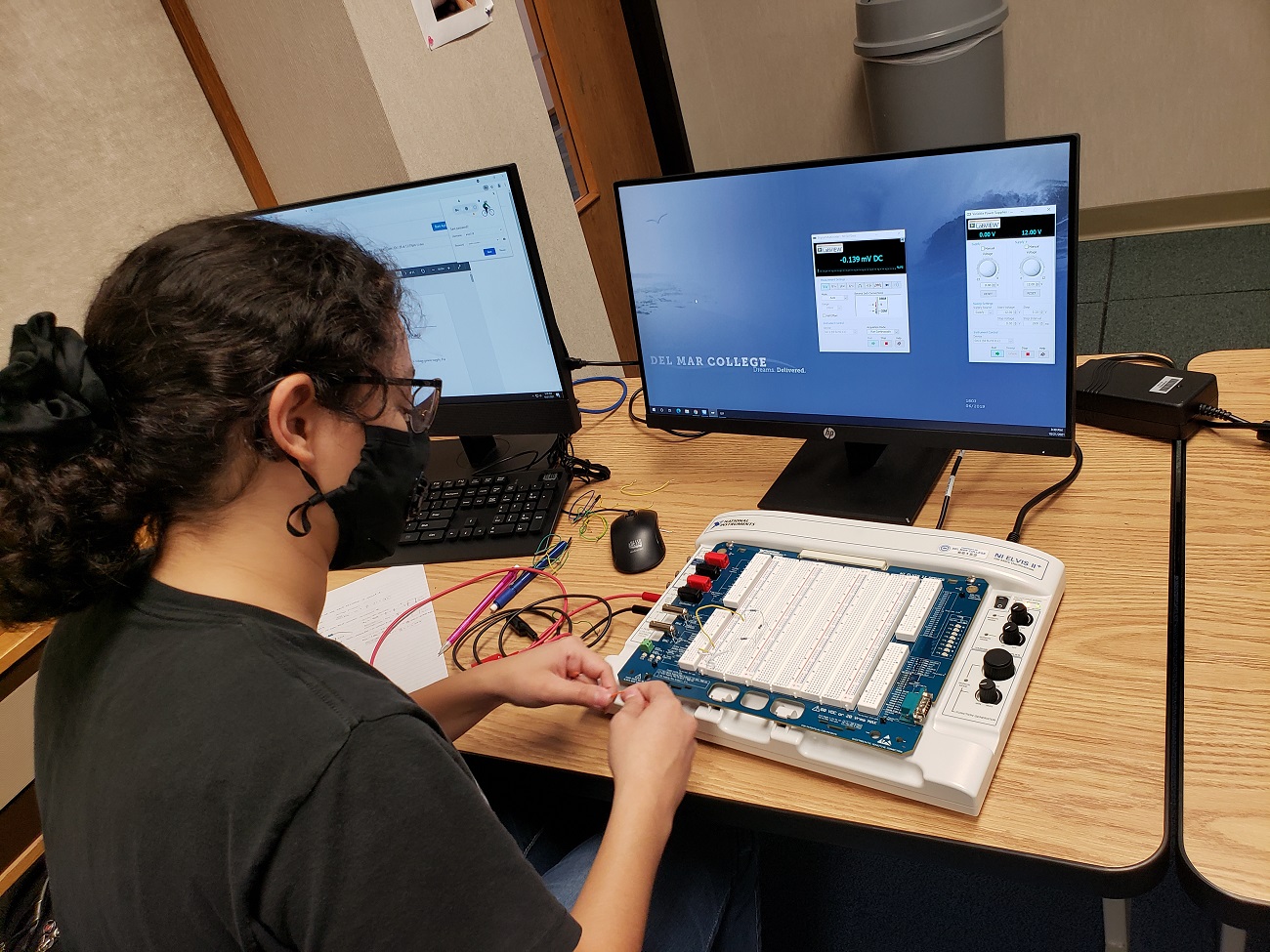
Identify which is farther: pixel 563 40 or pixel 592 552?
pixel 563 40

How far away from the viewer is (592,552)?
1.25 meters

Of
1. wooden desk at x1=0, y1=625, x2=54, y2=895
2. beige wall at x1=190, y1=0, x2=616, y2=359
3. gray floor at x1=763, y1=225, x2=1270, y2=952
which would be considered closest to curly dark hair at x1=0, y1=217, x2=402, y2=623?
wooden desk at x1=0, y1=625, x2=54, y2=895

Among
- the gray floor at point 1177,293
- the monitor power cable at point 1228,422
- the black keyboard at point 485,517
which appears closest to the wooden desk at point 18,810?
the black keyboard at point 485,517

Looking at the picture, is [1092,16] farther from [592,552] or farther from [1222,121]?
[592,552]

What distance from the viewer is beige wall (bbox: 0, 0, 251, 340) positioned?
1.61m

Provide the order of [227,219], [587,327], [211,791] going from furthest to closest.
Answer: [587,327], [227,219], [211,791]

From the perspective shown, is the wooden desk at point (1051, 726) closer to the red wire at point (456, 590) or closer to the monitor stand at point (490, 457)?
the red wire at point (456, 590)

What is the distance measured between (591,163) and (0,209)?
1985 millimetres

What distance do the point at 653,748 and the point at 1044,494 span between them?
2.01 ft

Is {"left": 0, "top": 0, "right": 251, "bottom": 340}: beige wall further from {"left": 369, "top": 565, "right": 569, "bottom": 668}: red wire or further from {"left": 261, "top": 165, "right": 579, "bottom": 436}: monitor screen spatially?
{"left": 369, "top": 565, "right": 569, "bottom": 668}: red wire

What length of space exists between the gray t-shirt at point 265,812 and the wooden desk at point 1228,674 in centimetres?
50

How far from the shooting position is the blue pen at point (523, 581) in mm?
1199

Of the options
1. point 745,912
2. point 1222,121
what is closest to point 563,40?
point 1222,121

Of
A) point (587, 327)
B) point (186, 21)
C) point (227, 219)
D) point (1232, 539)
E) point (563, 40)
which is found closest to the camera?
point (227, 219)
